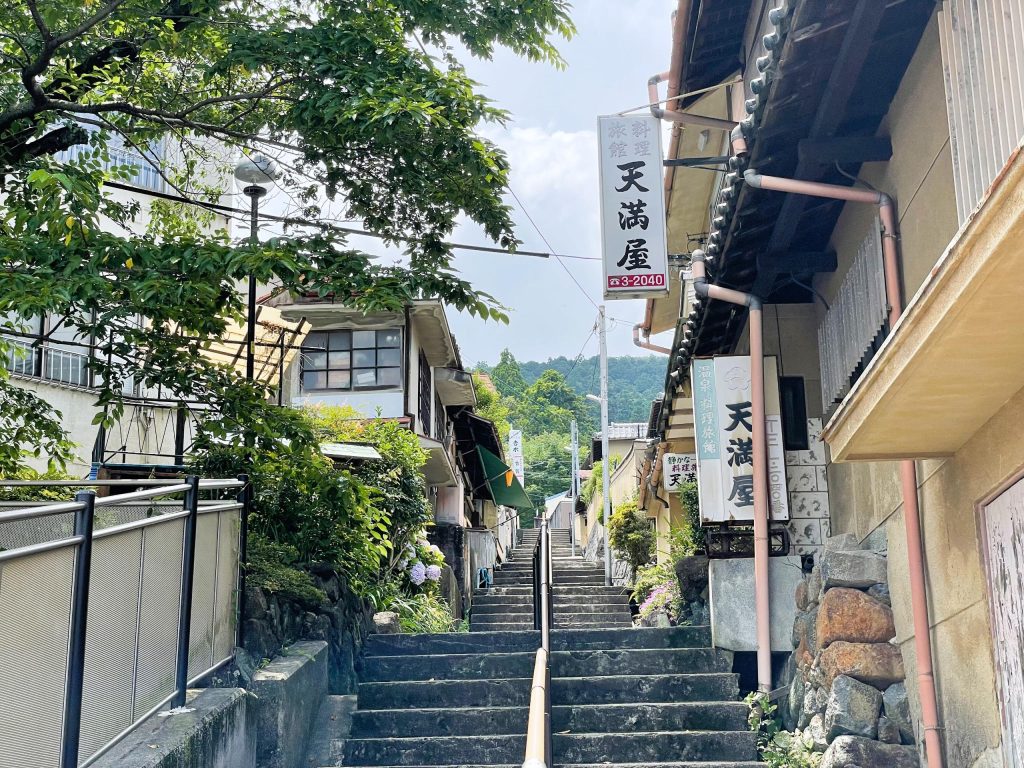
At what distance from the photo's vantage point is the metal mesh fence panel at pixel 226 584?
Answer: 672 centimetres

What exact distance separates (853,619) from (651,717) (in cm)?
203

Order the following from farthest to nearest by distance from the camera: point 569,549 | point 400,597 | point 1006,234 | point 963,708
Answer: point 569,549
point 400,597
point 963,708
point 1006,234

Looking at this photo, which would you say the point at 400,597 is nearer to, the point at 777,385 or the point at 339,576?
the point at 339,576

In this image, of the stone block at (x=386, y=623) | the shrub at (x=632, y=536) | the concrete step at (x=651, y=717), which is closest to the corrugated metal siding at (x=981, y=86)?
the concrete step at (x=651, y=717)

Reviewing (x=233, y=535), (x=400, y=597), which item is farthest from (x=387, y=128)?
(x=400, y=597)

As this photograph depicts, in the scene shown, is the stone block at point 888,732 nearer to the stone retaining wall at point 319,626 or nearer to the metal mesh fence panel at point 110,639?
the stone retaining wall at point 319,626

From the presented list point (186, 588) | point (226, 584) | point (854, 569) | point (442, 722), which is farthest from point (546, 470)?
point (186, 588)

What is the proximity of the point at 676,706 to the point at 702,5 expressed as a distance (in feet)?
22.4

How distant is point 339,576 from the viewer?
9375 mm

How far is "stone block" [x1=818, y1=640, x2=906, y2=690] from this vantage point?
6.88 m

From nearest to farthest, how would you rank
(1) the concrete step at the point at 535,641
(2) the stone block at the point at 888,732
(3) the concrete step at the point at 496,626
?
(2) the stone block at the point at 888,732
(1) the concrete step at the point at 535,641
(3) the concrete step at the point at 496,626

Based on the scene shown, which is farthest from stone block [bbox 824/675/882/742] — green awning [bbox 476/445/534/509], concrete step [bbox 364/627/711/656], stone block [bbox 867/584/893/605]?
green awning [bbox 476/445/534/509]

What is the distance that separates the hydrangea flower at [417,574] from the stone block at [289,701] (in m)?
4.92

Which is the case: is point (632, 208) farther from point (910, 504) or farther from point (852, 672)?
point (852, 672)
